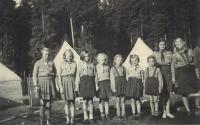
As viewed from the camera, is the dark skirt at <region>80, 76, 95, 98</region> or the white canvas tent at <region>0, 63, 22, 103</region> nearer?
the dark skirt at <region>80, 76, 95, 98</region>

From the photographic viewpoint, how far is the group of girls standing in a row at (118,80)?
31.2 feet

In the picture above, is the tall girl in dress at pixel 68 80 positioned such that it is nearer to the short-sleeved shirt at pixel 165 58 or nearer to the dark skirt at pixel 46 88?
the dark skirt at pixel 46 88

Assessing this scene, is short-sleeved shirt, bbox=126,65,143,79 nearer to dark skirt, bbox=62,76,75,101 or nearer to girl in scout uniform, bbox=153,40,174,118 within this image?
girl in scout uniform, bbox=153,40,174,118

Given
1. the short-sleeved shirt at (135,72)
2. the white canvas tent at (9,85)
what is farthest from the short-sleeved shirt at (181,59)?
the white canvas tent at (9,85)

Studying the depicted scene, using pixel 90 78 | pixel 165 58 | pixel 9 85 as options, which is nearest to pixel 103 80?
pixel 90 78

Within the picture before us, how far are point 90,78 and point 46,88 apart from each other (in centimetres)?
104

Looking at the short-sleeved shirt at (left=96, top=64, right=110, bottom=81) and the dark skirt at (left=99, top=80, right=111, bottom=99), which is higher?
the short-sleeved shirt at (left=96, top=64, right=110, bottom=81)

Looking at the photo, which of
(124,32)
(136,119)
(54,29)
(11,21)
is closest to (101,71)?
(136,119)

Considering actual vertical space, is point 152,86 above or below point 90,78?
below

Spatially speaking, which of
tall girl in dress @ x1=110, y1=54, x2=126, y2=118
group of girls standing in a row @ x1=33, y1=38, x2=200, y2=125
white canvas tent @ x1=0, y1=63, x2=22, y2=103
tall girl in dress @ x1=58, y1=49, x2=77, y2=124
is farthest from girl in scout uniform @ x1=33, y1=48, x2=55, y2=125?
white canvas tent @ x1=0, y1=63, x2=22, y2=103

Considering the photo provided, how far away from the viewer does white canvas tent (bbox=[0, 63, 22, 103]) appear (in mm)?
17266

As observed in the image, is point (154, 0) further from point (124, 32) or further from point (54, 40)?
point (54, 40)

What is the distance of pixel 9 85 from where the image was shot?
1745 cm

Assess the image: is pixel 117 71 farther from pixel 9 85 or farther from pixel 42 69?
pixel 9 85
